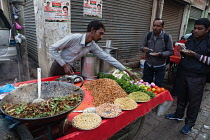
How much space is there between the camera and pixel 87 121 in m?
1.45

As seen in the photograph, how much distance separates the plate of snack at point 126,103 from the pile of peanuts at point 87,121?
1.27 feet

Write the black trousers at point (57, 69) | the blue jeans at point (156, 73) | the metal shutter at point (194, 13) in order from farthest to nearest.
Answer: the metal shutter at point (194, 13), the blue jeans at point (156, 73), the black trousers at point (57, 69)

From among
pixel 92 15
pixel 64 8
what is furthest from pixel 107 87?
pixel 92 15

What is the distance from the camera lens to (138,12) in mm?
6777

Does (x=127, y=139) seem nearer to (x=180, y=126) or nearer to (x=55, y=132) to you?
(x=180, y=126)

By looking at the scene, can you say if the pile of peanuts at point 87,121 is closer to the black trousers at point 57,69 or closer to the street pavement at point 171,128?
the black trousers at point 57,69

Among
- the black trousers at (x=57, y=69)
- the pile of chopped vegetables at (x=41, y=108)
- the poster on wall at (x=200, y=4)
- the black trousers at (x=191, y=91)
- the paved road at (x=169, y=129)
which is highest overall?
the poster on wall at (x=200, y=4)

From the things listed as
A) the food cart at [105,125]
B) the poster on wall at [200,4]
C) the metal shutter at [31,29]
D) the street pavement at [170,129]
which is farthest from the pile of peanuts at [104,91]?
the poster on wall at [200,4]

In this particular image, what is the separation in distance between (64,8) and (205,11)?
12814mm

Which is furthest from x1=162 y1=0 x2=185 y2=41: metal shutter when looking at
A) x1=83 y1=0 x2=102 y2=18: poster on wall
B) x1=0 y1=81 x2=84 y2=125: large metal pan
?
x1=0 y1=81 x2=84 y2=125: large metal pan

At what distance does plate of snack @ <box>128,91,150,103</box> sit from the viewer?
6.48ft

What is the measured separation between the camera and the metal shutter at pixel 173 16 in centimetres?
814

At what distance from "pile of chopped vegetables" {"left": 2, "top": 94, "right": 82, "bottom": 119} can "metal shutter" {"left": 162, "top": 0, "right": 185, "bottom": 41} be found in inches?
327

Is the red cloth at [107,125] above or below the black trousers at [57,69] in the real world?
below
